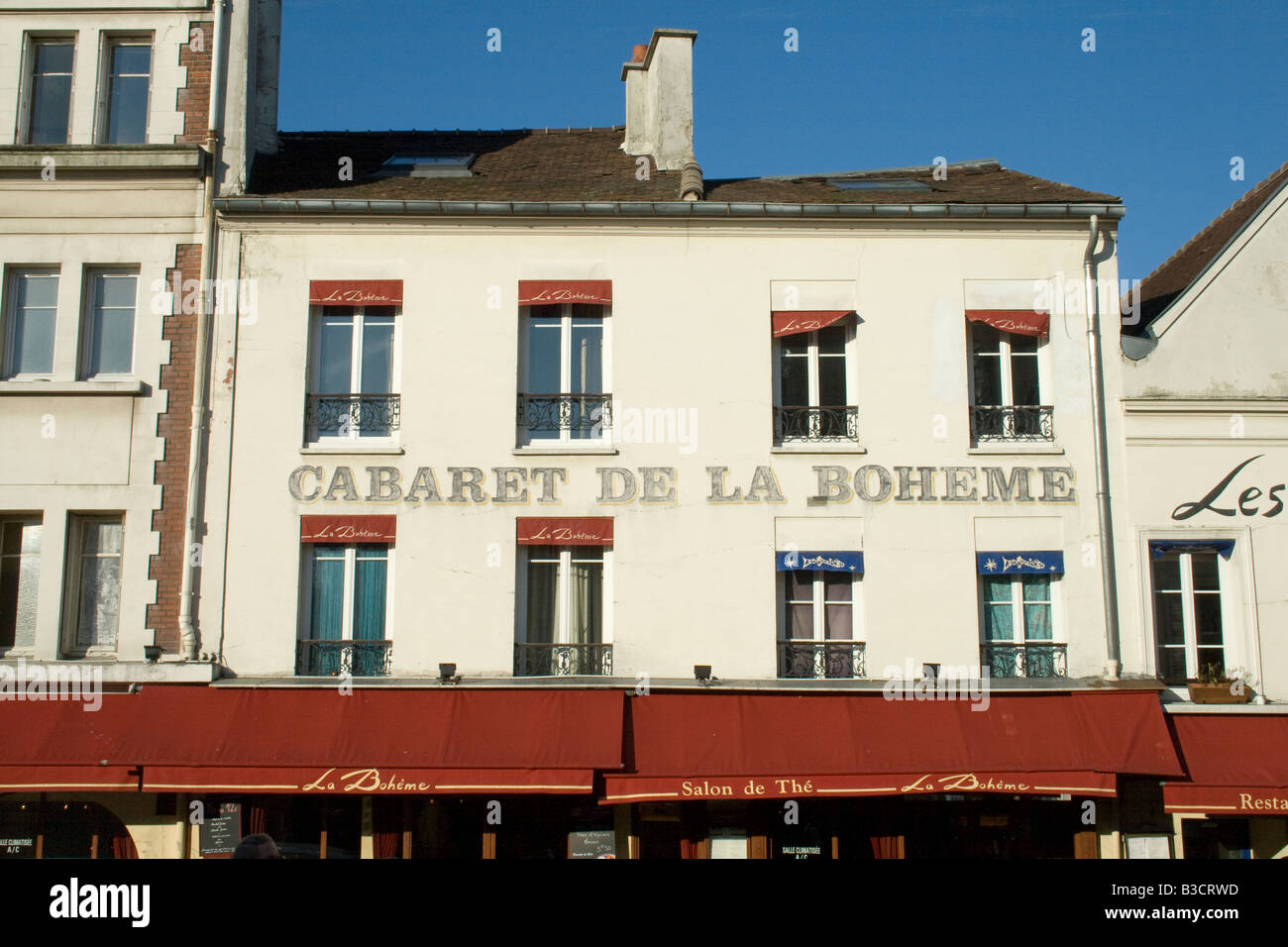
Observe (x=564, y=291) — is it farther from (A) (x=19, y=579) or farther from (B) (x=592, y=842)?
(A) (x=19, y=579)

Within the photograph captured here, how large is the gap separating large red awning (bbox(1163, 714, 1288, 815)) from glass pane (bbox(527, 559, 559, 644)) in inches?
281

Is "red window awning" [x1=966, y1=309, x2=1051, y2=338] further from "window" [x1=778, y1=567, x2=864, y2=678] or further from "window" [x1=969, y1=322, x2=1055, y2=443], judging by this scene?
"window" [x1=778, y1=567, x2=864, y2=678]

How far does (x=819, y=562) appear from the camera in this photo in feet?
43.8

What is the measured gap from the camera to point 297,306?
1380cm

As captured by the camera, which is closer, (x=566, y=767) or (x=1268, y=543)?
(x=566, y=767)

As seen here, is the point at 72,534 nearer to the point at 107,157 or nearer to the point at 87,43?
the point at 107,157

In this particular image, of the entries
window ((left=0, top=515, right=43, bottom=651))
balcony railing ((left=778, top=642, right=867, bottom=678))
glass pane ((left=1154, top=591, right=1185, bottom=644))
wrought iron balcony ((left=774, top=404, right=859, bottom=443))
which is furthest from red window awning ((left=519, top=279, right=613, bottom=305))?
glass pane ((left=1154, top=591, right=1185, bottom=644))

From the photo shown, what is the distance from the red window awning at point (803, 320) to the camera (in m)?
13.8

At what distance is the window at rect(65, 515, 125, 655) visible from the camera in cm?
1320

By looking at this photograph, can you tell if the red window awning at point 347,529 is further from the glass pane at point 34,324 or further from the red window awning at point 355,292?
the glass pane at point 34,324

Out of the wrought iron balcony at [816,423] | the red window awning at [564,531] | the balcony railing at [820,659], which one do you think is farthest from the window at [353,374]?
the balcony railing at [820,659]

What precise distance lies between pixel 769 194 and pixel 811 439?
3525 millimetres

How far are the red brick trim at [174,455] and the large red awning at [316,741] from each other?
920 millimetres
